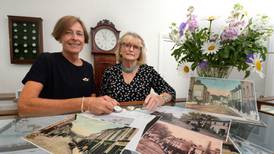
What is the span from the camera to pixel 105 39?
2.61 m

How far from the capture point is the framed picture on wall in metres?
2.26

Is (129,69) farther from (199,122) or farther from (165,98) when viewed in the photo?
(199,122)

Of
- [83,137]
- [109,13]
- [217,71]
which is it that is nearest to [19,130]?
[83,137]

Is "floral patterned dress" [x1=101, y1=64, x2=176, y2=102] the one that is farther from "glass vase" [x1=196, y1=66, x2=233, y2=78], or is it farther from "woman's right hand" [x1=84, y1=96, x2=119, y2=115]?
"woman's right hand" [x1=84, y1=96, x2=119, y2=115]

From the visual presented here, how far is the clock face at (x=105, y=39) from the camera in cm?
257

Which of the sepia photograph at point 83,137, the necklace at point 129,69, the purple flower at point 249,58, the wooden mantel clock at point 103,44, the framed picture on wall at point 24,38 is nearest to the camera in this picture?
the sepia photograph at point 83,137

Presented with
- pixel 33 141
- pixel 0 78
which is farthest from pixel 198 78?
pixel 0 78

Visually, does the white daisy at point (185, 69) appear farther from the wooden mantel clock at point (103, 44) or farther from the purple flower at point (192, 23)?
the wooden mantel clock at point (103, 44)

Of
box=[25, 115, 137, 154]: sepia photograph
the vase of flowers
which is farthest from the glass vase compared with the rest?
box=[25, 115, 137, 154]: sepia photograph

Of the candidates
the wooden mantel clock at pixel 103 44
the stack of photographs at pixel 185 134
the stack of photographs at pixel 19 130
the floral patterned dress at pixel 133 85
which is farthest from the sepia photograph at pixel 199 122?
the wooden mantel clock at pixel 103 44

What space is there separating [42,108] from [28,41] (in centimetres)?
170

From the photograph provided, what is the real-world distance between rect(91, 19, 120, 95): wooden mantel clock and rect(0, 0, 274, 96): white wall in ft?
0.34

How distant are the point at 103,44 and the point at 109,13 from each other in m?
0.41

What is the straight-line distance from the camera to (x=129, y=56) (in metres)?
1.54
